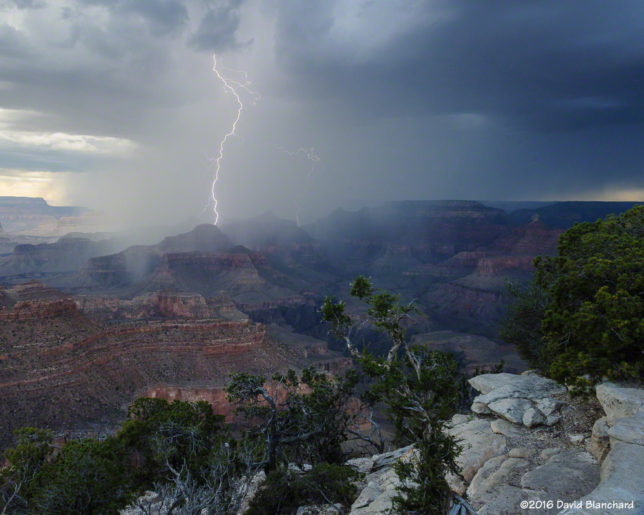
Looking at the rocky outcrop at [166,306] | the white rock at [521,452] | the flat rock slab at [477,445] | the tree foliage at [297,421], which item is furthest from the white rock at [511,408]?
the rocky outcrop at [166,306]

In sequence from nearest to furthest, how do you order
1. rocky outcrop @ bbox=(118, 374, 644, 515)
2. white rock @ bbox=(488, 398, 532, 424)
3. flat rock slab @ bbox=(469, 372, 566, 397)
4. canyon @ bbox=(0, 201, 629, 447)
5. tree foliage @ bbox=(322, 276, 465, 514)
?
1. rocky outcrop @ bbox=(118, 374, 644, 515)
2. tree foliage @ bbox=(322, 276, 465, 514)
3. white rock @ bbox=(488, 398, 532, 424)
4. flat rock slab @ bbox=(469, 372, 566, 397)
5. canyon @ bbox=(0, 201, 629, 447)

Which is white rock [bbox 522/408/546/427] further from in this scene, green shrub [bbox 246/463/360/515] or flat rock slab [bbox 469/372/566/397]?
green shrub [bbox 246/463/360/515]

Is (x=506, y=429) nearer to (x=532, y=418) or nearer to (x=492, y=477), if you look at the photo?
(x=532, y=418)

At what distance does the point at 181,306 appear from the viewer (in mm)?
91750

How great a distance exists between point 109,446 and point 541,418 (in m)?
18.4

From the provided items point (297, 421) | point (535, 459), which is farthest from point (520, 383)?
point (297, 421)

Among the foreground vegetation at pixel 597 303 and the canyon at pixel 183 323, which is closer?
the foreground vegetation at pixel 597 303

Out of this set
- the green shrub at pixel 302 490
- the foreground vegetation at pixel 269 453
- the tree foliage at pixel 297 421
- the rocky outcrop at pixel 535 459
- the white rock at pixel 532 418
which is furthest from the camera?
the tree foliage at pixel 297 421

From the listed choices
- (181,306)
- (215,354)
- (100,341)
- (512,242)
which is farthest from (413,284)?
(100,341)

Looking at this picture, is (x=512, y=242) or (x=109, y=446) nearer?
(x=109, y=446)

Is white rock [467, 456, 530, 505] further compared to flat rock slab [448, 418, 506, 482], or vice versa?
flat rock slab [448, 418, 506, 482]

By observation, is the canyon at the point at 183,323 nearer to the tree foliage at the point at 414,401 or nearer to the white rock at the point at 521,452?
the white rock at the point at 521,452

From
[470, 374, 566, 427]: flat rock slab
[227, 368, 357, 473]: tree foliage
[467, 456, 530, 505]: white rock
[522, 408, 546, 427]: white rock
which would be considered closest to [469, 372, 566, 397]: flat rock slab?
[470, 374, 566, 427]: flat rock slab

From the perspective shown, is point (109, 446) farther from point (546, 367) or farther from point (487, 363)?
point (487, 363)
